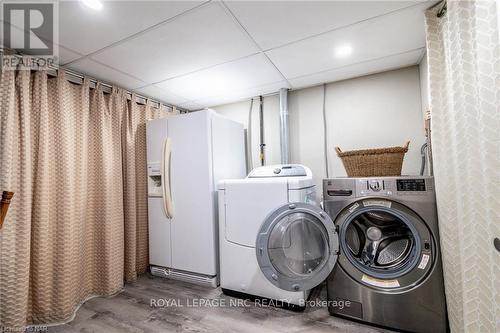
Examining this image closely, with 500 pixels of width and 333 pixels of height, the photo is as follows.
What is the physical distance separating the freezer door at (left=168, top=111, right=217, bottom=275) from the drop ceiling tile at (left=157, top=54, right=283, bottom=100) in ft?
1.25

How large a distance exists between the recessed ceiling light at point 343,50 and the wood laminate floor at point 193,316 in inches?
85.0

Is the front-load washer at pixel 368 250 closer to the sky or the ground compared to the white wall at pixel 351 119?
closer to the ground

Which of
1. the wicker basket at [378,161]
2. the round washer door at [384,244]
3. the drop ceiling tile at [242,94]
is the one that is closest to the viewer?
the round washer door at [384,244]

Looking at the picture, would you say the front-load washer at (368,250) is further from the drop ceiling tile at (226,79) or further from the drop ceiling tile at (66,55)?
the drop ceiling tile at (66,55)

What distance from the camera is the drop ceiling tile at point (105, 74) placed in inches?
78.9

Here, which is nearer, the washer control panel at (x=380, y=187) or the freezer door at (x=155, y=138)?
the washer control panel at (x=380, y=187)

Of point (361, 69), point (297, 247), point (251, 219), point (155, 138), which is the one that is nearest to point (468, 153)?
point (297, 247)

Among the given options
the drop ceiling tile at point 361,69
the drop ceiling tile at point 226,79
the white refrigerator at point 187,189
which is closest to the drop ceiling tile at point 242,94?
the drop ceiling tile at point 226,79

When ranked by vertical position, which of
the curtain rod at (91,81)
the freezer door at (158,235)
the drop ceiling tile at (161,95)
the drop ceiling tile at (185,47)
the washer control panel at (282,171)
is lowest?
the freezer door at (158,235)

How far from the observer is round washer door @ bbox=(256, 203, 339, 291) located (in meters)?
1.54

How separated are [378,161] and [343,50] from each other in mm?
1003

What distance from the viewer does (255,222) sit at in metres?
1.94

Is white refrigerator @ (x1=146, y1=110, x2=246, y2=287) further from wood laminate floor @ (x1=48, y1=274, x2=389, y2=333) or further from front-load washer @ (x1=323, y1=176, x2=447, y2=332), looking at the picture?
front-load washer @ (x1=323, y1=176, x2=447, y2=332)

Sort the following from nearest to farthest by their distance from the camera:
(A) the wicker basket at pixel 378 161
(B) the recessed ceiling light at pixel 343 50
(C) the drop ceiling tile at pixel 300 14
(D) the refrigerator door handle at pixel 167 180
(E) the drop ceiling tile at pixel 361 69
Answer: (C) the drop ceiling tile at pixel 300 14 → (A) the wicker basket at pixel 378 161 → (B) the recessed ceiling light at pixel 343 50 → (E) the drop ceiling tile at pixel 361 69 → (D) the refrigerator door handle at pixel 167 180
